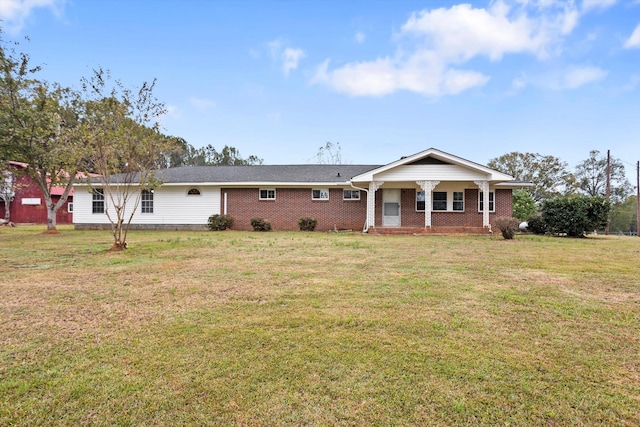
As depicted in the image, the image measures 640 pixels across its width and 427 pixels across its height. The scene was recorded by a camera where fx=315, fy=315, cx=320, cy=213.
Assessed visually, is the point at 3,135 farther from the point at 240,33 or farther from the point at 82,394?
the point at 82,394

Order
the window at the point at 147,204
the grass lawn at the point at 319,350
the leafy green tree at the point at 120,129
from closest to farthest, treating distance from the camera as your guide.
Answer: the grass lawn at the point at 319,350
the leafy green tree at the point at 120,129
the window at the point at 147,204

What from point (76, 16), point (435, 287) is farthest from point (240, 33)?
point (435, 287)

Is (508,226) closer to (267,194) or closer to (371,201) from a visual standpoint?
(371,201)

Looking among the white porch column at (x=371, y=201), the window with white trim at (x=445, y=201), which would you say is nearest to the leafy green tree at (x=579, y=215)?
the window with white trim at (x=445, y=201)

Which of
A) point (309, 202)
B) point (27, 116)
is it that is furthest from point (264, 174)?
point (27, 116)

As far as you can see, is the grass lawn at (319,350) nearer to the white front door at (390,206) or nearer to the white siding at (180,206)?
the white front door at (390,206)

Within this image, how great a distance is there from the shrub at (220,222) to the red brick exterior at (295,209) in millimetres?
600

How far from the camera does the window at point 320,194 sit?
18230mm

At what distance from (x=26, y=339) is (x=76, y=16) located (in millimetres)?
16004

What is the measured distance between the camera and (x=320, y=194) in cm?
1830

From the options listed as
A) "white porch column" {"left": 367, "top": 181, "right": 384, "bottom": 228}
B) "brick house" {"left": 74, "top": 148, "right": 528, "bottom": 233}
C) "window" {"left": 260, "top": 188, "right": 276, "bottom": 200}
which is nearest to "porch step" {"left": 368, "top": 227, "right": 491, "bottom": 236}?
"white porch column" {"left": 367, "top": 181, "right": 384, "bottom": 228}

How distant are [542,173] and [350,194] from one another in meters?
30.6

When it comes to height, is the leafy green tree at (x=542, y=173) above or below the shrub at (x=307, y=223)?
above

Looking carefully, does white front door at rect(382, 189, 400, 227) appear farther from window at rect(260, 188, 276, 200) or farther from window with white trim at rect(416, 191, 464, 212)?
window at rect(260, 188, 276, 200)
